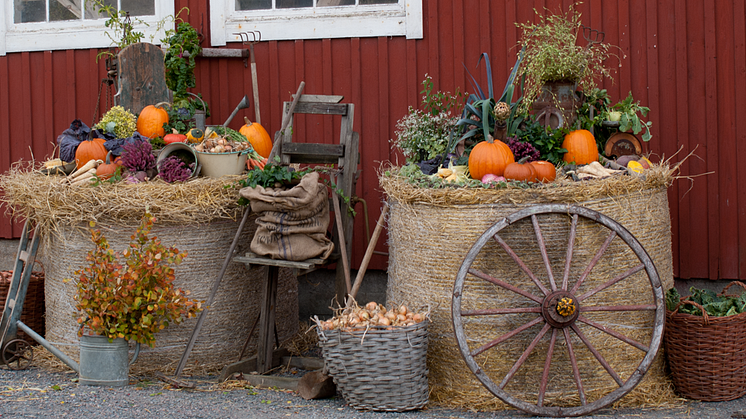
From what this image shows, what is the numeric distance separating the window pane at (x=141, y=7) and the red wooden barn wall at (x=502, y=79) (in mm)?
332

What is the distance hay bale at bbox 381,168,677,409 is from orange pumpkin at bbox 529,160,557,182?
12 centimetres

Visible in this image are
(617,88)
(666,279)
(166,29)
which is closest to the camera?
(666,279)

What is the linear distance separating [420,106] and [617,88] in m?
1.49

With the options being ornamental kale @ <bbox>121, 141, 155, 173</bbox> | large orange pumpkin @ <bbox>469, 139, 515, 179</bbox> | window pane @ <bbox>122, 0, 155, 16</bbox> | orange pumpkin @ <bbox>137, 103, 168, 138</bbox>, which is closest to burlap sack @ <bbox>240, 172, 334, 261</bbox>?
ornamental kale @ <bbox>121, 141, 155, 173</bbox>

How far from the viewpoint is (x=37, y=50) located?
20.4ft

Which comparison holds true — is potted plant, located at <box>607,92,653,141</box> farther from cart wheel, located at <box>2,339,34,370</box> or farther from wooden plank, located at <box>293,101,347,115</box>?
cart wheel, located at <box>2,339,34,370</box>

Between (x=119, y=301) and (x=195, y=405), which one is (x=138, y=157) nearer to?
(x=119, y=301)

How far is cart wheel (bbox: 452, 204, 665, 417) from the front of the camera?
370 cm

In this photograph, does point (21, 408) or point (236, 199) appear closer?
point (21, 408)

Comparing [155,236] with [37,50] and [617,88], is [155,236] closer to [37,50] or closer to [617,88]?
[37,50]

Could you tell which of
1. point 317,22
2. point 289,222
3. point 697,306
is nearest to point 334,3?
point 317,22

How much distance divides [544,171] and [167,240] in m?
2.41

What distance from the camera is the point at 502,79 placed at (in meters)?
5.45

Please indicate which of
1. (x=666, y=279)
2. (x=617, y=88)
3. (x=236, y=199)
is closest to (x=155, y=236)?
(x=236, y=199)
